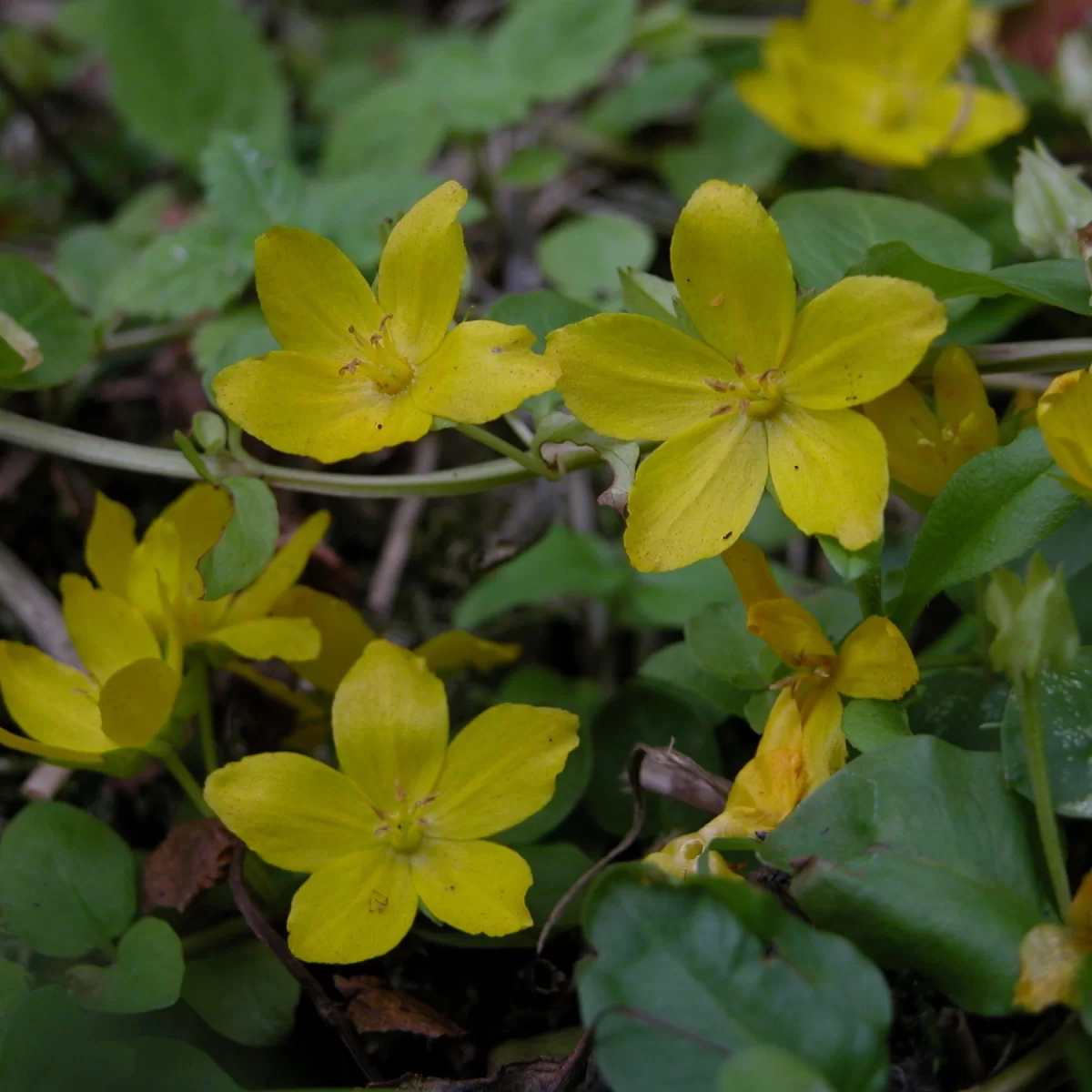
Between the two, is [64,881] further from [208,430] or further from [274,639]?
[208,430]

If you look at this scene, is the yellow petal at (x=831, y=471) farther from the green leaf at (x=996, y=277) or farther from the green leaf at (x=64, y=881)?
the green leaf at (x=64, y=881)

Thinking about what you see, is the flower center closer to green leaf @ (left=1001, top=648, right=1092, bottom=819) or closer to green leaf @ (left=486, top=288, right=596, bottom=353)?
green leaf @ (left=486, top=288, right=596, bottom=353)

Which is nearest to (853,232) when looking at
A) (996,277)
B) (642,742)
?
(996,277)

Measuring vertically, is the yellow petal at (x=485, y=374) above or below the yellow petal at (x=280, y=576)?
above

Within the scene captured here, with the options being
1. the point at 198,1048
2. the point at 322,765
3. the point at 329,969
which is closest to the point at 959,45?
the point at 322,765

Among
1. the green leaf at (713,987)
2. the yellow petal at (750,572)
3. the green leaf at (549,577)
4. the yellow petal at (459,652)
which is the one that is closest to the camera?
the green leaf at (713,987)

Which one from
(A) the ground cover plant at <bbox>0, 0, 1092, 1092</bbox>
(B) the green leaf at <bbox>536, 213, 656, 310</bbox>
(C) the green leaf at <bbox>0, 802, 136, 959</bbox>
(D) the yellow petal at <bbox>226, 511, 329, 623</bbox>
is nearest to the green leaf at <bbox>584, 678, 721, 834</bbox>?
(A) the ground cover plant at <bbox>0, 0, 1092, 1092</bbox>

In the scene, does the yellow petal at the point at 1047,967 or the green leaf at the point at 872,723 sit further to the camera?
the green leaf at the point at 872,723

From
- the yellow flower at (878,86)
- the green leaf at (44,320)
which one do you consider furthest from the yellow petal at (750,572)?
the yellow flower at (878,86)
